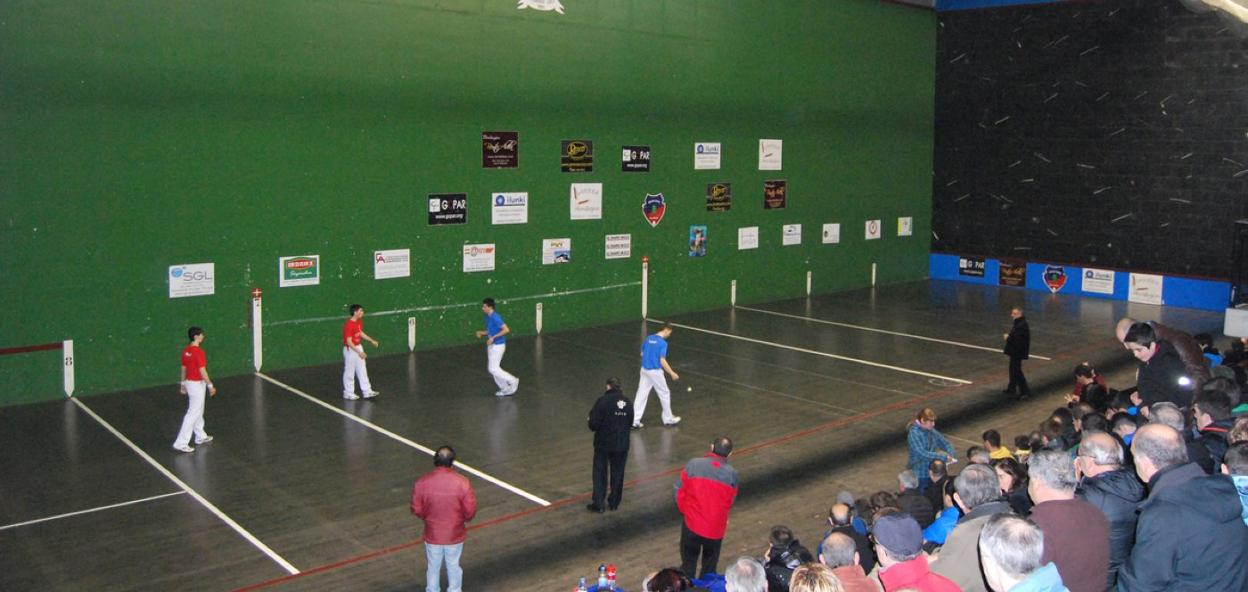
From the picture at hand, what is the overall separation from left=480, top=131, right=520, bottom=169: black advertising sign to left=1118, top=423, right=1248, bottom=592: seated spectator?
1579cm

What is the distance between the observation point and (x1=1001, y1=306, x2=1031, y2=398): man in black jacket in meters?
15.8

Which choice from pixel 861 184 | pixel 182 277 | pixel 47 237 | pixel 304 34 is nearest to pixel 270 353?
pixel 182 277

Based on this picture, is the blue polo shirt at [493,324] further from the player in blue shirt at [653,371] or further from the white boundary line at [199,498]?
the white boundary line at [199,498]

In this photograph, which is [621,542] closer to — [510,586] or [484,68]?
[510,586]

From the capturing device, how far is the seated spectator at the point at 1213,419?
7647 millimetres

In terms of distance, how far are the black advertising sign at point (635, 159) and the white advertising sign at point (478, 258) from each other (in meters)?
3.60

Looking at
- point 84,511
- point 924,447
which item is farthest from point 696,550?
point 84,511

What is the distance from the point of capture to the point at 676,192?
23391 millimetres

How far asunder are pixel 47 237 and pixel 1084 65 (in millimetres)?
22549

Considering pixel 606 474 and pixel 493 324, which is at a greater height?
pixel 493 324

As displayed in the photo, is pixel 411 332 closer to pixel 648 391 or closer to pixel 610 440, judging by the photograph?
pixel 648 391

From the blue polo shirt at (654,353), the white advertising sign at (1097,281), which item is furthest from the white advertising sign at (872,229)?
the blue polo shirt at (654,353)

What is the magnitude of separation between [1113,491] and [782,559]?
6.52 feet

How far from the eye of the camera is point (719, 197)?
2425 cm
